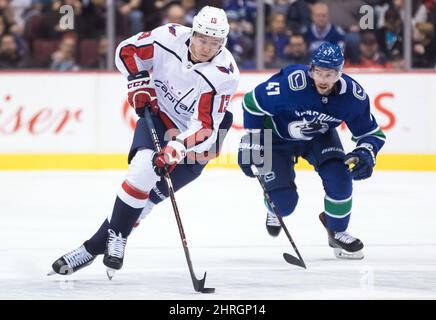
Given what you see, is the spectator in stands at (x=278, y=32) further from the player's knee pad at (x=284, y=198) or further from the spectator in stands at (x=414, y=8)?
the player's knee pad at (x=284, y=198)

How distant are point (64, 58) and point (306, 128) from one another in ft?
15.5

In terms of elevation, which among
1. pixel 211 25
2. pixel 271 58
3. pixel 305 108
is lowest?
pixel 271 58

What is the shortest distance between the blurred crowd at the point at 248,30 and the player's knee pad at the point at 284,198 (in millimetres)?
4285

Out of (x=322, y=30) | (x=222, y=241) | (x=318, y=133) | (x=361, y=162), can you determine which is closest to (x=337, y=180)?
(x=361, y=162)

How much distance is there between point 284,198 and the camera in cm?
618

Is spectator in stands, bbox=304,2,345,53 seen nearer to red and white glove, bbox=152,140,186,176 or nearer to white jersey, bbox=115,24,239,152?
white jersey, bbox=115,24,239,152

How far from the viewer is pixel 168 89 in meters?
5.43

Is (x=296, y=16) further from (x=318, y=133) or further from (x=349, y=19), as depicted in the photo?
(x=318, y=133)

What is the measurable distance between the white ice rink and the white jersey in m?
0.65

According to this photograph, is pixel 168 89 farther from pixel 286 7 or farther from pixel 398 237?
pixel 286 7

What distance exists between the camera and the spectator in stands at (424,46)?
10266 mm

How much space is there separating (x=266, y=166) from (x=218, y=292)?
134cm

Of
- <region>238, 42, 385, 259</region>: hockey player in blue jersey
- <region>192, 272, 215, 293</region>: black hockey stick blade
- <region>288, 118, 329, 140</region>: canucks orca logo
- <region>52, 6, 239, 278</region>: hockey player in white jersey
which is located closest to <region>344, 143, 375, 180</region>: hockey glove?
<region>238, 42, 385, 259</region>: hockey player in blue jersey
